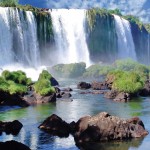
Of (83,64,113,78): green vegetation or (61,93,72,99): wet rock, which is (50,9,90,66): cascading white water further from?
(61,93,72,99): wet rock

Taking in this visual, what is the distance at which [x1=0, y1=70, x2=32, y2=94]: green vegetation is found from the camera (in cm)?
6600

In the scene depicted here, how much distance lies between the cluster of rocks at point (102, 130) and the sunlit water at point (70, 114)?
1030mm

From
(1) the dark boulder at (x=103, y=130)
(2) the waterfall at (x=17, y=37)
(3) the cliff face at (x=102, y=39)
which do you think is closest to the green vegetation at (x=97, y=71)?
(2) the waterfall at (x=17, y=37)

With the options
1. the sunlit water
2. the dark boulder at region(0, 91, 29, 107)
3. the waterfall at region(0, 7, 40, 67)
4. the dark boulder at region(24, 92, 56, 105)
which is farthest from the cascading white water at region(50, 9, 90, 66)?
the dark boulder at region(0, 91, 29, 107)

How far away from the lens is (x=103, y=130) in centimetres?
4256

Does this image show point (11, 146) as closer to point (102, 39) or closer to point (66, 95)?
point (66, 95)

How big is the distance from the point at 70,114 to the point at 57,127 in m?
11.6

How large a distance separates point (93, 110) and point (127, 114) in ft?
17.9

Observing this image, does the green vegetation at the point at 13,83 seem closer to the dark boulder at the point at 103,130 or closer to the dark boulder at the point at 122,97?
the dark boulder at the point at 122,97

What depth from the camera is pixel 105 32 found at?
159 m

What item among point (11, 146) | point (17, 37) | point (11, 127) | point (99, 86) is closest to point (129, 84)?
point (99, 86)

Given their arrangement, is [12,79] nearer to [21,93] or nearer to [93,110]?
[21,93]

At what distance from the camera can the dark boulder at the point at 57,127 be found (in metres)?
45.3

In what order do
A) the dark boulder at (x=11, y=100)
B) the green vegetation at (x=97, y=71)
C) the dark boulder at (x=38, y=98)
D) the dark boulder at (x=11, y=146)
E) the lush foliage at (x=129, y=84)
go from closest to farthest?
1. the dark boulder at (x=11, y=146)
2. the dark boulder at (x=11, y=100)
3. the dark boulder at (x=38, y=98)
4. the lush foliage at (x=129, y=84)
5. the green vegetation at (x=97, y=71)
